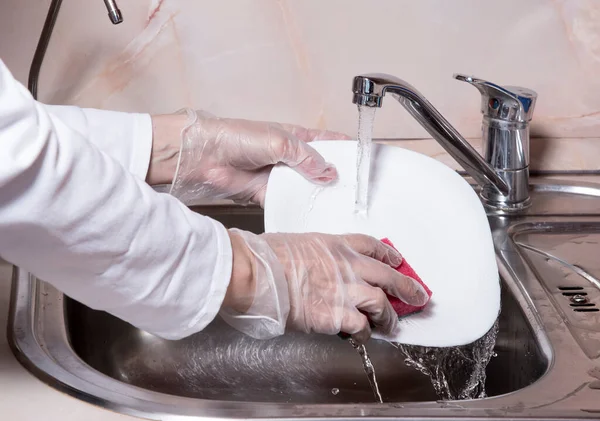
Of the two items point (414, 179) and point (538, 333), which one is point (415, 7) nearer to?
point (414, 179)

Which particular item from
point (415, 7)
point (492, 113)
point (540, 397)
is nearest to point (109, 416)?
point (540, 397)

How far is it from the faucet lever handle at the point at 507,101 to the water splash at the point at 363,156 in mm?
146

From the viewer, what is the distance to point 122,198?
54cm

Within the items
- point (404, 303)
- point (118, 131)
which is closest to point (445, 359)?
point (404, 303)

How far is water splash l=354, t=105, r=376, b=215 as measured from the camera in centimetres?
78

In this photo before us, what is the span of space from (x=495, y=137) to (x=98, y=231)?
1.89 feet

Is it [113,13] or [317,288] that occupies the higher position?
[113,13]

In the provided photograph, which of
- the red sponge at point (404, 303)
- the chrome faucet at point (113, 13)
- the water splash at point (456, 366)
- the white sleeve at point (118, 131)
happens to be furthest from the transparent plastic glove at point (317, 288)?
the chrome faucet at point (113, 13)

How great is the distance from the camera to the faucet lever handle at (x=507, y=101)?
0.87 m

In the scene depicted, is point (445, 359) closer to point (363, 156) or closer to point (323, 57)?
point (363, 156)

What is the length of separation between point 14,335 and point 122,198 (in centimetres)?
26

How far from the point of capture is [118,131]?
2.87ft

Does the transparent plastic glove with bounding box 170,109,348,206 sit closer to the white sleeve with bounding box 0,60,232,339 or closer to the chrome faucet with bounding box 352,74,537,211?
the chrome faucet with bounding box 352,74,537,211

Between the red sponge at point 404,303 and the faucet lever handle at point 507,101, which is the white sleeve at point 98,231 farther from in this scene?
the faucet lever handle at point 507,101
